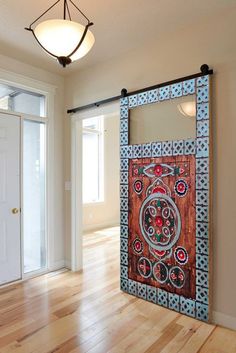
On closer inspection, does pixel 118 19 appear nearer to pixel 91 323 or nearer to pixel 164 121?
pixel 164 121

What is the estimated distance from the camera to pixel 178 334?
89.8 inches

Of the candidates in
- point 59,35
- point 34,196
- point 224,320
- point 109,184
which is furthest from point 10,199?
point 109,184

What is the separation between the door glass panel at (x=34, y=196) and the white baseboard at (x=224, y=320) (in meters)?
2.35

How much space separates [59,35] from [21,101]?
211cm

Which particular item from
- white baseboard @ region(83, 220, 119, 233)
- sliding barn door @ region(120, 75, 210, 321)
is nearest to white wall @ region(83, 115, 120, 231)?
white baseboard @ region(83, 220, 119, 233)

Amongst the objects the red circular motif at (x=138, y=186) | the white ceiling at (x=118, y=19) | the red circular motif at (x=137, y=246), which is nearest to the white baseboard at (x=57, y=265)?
the red circular motif at (x=137, y=246)

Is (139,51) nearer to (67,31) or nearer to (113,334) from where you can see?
(67,31)

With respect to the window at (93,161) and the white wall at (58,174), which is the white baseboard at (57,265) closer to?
the white wall at (58,174)

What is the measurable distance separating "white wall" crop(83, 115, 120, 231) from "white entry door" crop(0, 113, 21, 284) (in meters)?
3.27

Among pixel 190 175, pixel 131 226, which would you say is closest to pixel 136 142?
pixel 190 175

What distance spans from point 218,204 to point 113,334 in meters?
1.48

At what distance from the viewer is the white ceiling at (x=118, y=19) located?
2258 mm

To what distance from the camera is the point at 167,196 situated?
272cm

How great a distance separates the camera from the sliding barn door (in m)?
2.48
